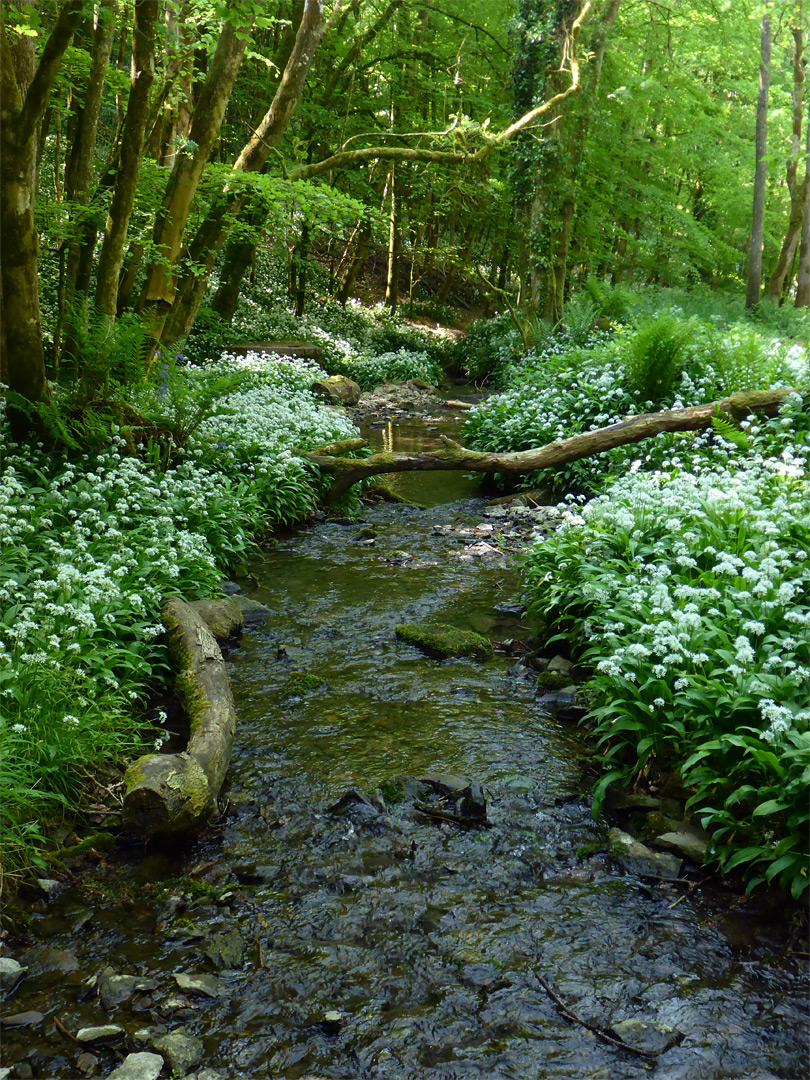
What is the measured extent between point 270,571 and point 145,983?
16.6 feet

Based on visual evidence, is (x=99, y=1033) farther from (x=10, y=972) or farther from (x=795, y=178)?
(x=795, y=178)

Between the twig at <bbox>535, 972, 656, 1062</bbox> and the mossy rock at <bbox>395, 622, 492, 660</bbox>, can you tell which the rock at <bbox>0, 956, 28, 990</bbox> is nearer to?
the twig at <bbox>535, 972, 656, 1062</bbox>

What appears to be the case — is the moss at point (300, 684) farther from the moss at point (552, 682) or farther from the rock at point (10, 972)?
the rock at point (10, 972)

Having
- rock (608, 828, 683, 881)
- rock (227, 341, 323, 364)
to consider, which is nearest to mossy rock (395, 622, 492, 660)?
rock (608, 828, 683, 881)

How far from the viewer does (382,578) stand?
24.8ft

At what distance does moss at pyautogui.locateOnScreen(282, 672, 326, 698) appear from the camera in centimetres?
529

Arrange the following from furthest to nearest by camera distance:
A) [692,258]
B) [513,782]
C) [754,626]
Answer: [692,258] → [513,782] → [754,626]

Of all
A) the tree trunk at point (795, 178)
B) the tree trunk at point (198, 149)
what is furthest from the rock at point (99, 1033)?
the tree trunk at point (795, 178)

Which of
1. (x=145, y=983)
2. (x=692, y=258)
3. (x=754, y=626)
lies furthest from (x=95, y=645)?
(x=692, y=258)

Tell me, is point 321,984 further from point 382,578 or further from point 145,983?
point 382,578

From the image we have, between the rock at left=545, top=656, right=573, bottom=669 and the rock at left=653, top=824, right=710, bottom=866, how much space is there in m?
1.84

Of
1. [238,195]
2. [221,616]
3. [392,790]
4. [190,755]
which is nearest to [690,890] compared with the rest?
[392,790]

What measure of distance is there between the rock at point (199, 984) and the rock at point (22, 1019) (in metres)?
0.48

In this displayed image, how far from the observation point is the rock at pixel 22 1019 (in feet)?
8.73
